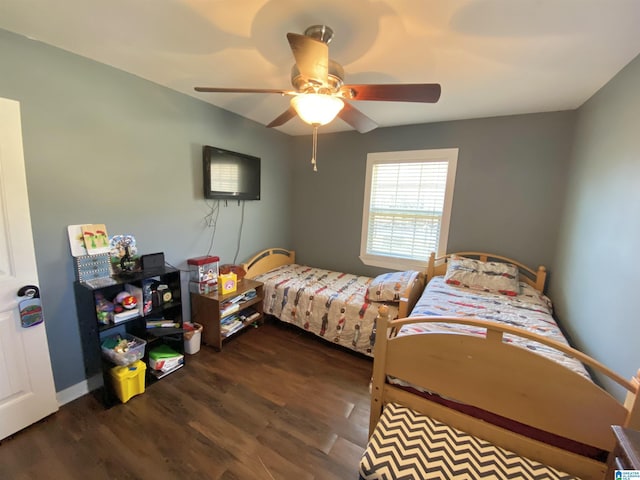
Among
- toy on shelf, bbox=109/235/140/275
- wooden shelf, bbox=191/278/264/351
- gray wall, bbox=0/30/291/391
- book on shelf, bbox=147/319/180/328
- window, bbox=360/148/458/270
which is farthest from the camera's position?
window, bbox=360/148/458/270

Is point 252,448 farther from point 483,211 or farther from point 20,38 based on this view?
point 483,211

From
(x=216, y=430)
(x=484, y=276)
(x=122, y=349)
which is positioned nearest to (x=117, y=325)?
(x=122, y=349)

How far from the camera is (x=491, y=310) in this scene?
6.77 ft

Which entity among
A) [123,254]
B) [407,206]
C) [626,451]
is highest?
[407,206]

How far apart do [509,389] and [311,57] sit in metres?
1.75

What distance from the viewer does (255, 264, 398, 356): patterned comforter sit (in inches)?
96.7

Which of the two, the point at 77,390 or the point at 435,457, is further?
the point at 77,390

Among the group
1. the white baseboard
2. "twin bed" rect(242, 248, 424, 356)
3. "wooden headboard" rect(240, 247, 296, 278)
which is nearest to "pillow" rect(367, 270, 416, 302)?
"twin bed" rect(242, 248, 424, 356)

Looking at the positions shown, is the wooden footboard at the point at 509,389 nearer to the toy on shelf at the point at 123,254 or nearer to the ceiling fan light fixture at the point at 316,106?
the ceiling fan light fixture at the point at 316,106

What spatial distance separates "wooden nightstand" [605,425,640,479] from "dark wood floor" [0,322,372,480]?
1174mm

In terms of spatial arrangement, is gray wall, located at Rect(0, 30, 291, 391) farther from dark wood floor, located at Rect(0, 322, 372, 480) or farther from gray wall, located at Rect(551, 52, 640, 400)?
gray wall, located at Rect(551, 52, 640, 400)

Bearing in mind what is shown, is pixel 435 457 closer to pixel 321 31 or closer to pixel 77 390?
pixel 321 31

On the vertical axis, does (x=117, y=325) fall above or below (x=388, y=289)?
below

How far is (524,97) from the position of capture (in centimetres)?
215
